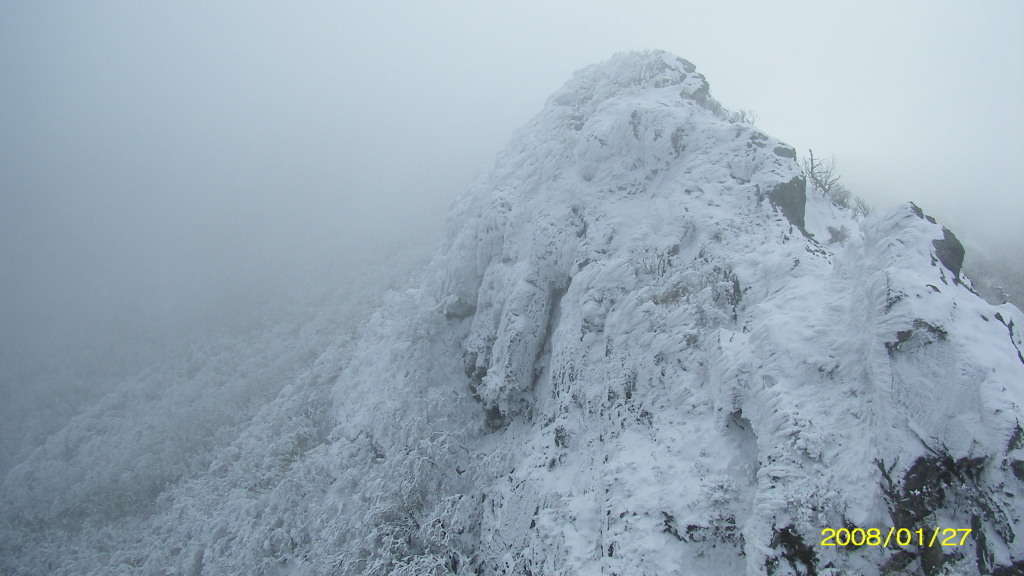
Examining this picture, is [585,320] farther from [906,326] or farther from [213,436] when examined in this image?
[213,436]

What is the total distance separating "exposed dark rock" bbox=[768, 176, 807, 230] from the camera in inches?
434

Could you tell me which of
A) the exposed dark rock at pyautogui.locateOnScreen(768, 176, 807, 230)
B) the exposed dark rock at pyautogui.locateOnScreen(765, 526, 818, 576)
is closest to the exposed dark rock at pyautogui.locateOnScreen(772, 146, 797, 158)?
the exposed dark rock at pyautogui.locateOnScreen(768, 176, 807, 230)

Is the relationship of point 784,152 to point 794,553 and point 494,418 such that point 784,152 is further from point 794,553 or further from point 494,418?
point 494,418

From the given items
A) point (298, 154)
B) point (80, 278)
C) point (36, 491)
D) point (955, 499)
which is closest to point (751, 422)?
point (955, 499)

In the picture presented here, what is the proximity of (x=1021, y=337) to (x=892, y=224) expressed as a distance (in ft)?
8.33

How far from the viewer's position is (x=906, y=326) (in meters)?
6.25

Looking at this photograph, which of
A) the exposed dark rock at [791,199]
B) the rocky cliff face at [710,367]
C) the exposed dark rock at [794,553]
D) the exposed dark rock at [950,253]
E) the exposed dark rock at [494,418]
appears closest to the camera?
the rocky cliff face at [710,367]
